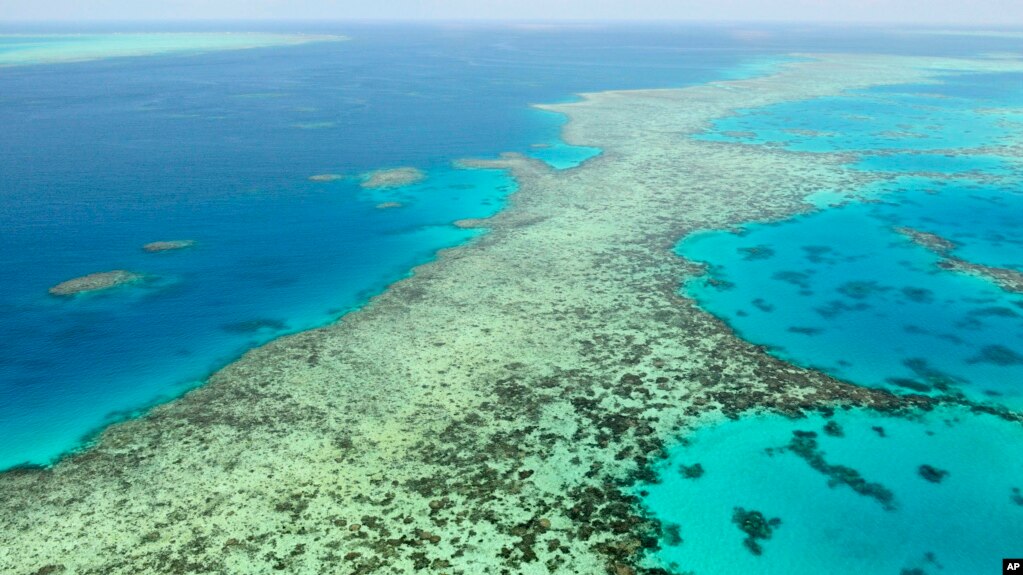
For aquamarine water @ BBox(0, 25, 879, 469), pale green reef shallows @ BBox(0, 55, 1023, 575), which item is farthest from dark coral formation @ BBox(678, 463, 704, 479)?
aquamarine water @ BBox(0, 25, 879, 469)

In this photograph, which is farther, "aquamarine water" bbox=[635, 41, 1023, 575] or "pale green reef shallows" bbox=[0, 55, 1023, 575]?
"aquamarine water" bbox=[635, 41, 1023, 575]

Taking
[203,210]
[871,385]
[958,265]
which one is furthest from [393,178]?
[958,265]

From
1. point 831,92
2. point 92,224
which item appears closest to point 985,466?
point 92,224

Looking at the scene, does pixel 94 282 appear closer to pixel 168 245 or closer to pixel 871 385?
pixel 168 245

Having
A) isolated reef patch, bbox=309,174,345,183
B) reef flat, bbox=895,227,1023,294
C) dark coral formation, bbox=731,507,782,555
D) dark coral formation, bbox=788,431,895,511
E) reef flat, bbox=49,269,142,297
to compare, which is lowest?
dark coral formation, bbox=731,507,782,555

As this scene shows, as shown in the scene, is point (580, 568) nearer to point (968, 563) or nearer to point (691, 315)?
point (968, 563)

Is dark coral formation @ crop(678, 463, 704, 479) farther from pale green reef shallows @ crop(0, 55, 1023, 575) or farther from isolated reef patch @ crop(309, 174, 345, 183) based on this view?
isolated reef patch @ crop(309, 174, 345, 183)
